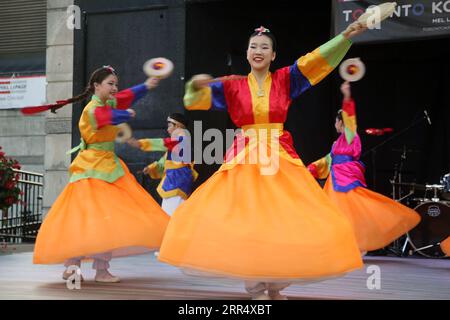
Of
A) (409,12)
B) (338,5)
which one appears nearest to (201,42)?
(338,5)

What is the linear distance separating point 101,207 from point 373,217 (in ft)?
9.51

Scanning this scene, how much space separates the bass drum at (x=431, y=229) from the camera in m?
7.01

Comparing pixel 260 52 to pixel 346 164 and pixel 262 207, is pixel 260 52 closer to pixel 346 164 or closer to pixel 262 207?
pixel 262 207

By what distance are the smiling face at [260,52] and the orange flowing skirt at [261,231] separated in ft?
1.77

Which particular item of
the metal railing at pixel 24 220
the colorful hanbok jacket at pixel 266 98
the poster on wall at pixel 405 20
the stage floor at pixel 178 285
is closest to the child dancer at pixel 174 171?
the stage floor at pixel 178 285

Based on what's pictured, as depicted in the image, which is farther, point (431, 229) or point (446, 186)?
point (431, 229)

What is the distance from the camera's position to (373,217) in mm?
6242

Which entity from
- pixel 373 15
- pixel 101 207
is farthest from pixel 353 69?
pixel 101 207

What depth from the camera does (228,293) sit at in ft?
12.8

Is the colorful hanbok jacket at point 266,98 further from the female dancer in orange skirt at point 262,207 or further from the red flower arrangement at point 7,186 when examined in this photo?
the red flower arrangement at point 7,186

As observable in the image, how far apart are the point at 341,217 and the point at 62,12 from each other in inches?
241

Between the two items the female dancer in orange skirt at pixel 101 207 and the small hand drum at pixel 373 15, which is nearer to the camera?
the small hand drum at pixel 373 15

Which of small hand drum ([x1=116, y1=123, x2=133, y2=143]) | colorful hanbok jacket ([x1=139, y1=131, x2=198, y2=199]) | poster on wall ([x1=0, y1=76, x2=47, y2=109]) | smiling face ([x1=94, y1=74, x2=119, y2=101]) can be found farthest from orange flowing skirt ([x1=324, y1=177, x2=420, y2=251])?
poster on wall ([x1=0, y1=76, x2=47, y2=109])

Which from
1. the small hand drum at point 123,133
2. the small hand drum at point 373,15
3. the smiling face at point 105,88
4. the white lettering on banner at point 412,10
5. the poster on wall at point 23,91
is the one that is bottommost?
the small hand drum at point 123,133
